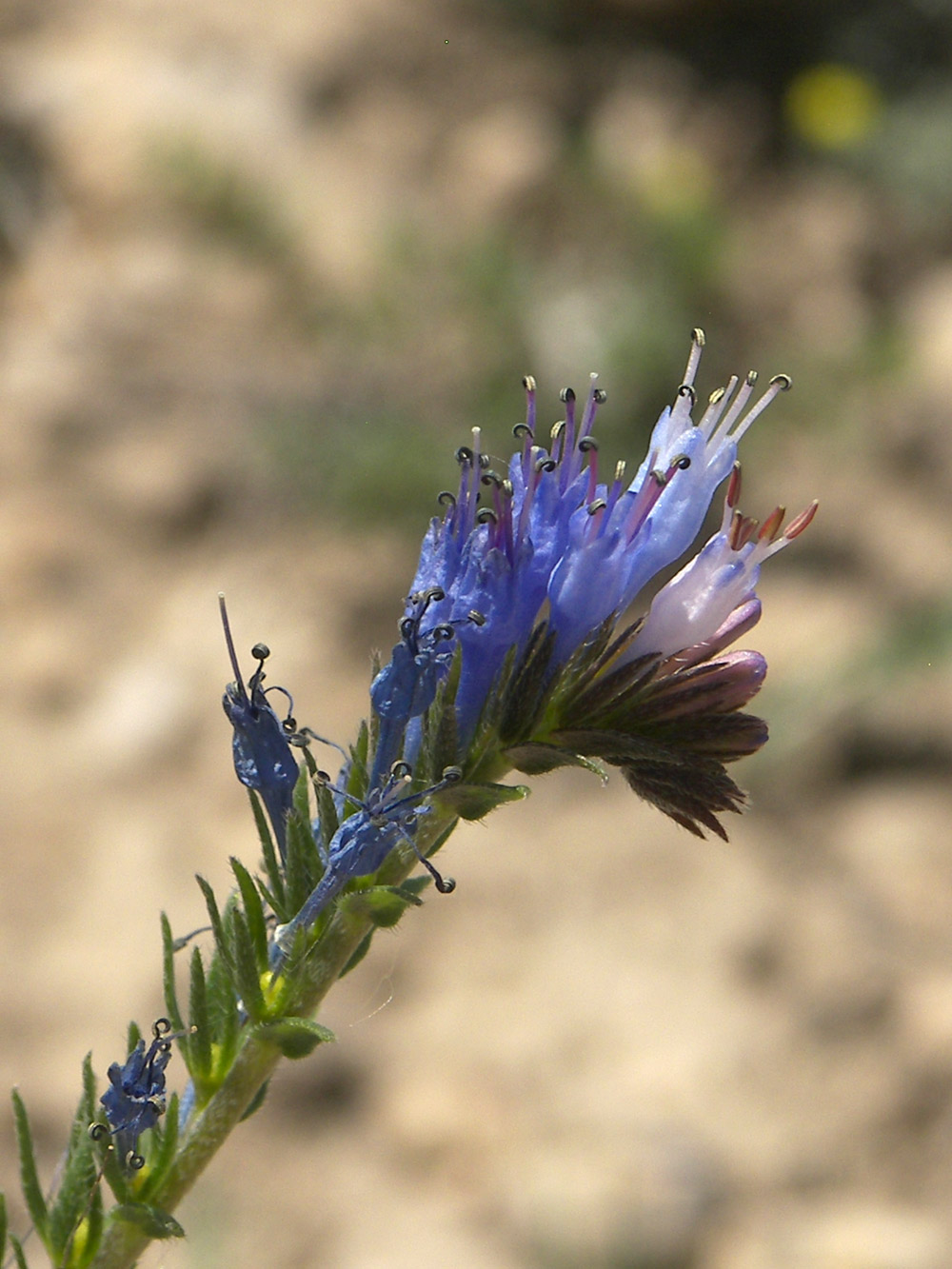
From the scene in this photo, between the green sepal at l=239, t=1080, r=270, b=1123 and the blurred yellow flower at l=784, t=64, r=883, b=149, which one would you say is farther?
the blurred yellow flower at l=784, t=64, r=883, b=149

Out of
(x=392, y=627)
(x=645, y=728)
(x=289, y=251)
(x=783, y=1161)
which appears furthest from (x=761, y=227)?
(x=645, y=728)

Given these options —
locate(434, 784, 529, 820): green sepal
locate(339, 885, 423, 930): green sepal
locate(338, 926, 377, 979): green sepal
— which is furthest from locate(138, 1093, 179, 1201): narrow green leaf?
locate(434, 784, 529, 820): green sepal

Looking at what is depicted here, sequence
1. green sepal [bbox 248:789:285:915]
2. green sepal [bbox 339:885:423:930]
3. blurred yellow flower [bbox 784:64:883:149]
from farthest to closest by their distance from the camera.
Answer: blurred yellow flower [bbox 784:64:883:149] < green sepal [bbox 248:789:285:915] < green sepal [bbox 339:885:423:930]

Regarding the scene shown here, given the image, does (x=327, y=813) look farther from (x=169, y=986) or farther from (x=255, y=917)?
(x=169, y=986)

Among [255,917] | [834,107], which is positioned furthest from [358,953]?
[834,107]

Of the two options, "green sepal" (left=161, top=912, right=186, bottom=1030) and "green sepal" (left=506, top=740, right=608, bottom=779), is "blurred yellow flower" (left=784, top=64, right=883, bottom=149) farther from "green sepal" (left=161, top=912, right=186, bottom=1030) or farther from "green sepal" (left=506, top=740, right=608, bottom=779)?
"green sepal" (left=161, top=912, right=186, bottom=1030)
